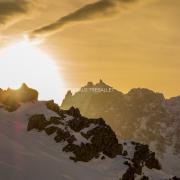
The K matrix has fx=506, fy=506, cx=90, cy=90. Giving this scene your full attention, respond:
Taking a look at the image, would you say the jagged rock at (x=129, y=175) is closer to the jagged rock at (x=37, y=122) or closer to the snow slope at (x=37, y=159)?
the snow slope at (x=37, y=159)

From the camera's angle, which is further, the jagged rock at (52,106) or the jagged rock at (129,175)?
the jagged rock at (52,106)

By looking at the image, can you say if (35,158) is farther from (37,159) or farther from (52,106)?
(52,106)

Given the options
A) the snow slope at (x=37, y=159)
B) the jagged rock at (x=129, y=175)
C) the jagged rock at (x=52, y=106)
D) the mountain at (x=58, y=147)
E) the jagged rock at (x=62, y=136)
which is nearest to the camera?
the snow slope at (x=37, y=159)

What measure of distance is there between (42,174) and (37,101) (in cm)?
5021

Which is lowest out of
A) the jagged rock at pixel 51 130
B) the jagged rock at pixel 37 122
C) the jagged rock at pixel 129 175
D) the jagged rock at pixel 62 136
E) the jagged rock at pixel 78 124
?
the jagged rock at pixel 129 175

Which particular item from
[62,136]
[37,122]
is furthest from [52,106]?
[62,136]

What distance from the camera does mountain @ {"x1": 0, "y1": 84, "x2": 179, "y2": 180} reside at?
136 m

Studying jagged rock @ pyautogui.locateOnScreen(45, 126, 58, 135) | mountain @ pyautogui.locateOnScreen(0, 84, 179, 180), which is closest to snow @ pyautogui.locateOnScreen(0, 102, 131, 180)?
mountain @ pyautogui.locateOnScreen(0, 84, 179, 180)

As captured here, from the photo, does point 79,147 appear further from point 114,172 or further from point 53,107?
point 53,107

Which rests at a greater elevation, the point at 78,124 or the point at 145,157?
the point at 78,124

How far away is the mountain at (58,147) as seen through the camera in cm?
13550

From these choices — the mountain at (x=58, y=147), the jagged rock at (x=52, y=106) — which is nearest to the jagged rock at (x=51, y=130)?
the mountain at (x=58, y=147)

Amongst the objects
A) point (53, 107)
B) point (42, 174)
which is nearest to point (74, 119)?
point (53, 107)

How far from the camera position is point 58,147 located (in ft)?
502
